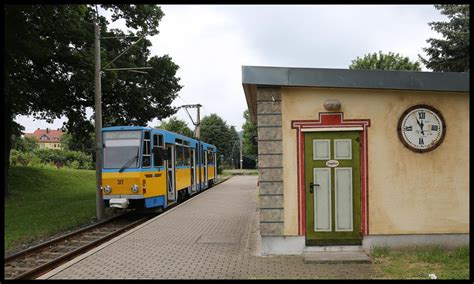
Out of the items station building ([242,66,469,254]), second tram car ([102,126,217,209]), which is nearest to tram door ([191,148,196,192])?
second tram car ([102,126,217,209])

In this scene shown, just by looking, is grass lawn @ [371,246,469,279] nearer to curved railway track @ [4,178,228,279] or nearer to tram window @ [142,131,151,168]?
curved railway track @ [4,178,228,279]

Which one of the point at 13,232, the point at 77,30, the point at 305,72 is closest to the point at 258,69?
the point at 305,72

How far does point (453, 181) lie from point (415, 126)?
1.26 meters

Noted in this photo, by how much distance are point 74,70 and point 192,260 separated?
14431 millimetres

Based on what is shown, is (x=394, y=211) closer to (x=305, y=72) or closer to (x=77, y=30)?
(x=305, y=72)

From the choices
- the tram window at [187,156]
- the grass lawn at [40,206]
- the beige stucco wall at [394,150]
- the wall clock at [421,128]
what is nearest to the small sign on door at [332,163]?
the beige stucco wall at [394,150]

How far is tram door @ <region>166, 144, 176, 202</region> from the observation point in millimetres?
17172

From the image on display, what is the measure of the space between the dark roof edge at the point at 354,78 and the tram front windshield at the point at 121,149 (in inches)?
289

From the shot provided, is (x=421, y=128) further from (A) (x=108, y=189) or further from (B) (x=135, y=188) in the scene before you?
(A) (x=108, y=189)

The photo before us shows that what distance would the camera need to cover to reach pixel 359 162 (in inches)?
350

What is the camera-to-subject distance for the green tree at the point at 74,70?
18.2m

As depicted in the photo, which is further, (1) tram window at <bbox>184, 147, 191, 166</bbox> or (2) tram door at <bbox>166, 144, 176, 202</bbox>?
(1) tram window at <bbox>184, 147, 191, 166</bbox>

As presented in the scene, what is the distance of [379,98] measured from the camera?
29.2 feet

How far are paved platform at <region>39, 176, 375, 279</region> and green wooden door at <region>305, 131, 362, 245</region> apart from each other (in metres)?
0.85
